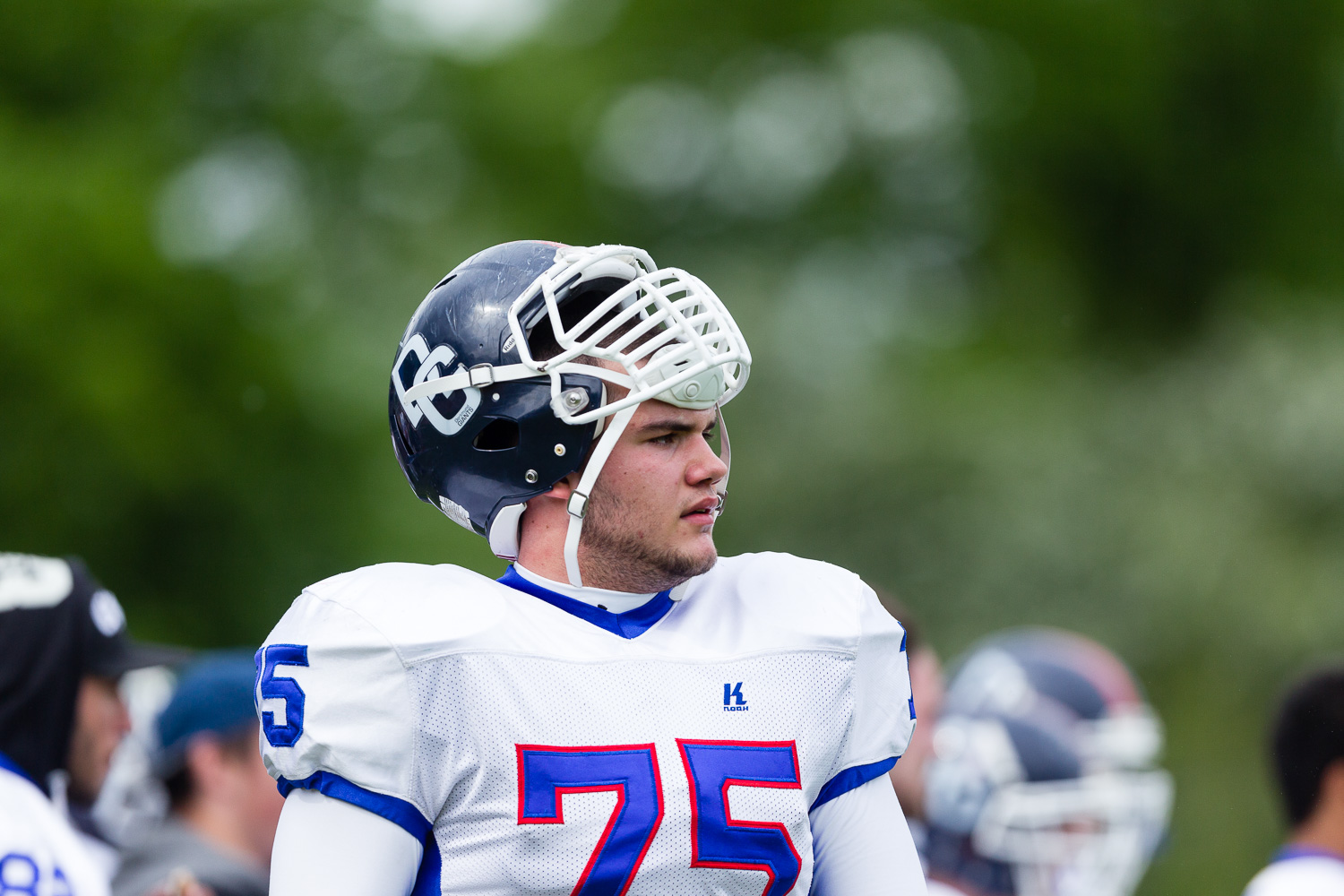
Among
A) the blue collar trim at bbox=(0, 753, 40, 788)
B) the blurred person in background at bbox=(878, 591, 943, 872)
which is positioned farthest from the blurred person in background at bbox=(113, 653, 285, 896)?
the blurred person in background at bbox=(878, 591, 943, 872)

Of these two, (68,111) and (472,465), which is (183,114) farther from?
(472,465)

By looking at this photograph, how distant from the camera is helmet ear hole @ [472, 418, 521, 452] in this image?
2.41 m

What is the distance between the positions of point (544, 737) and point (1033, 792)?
272 cm

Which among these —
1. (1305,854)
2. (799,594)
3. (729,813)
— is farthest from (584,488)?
(1305,854)

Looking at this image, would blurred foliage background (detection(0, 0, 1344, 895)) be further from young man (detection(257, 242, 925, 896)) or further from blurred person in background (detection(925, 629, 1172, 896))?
young man (detection(257, 242, 925, 896))

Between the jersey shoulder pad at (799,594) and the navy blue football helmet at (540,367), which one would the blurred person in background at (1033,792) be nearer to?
the jersey shoulder pad at (799,594)

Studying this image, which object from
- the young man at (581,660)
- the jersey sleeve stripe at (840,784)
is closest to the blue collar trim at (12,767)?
the young man at (581,660)

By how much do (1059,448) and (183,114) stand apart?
786cm

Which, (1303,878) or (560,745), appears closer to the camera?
(560,745)

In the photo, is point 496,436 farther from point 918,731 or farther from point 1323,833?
point 1323,833

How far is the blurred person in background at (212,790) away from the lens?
3.94 metres

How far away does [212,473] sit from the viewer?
1142cm

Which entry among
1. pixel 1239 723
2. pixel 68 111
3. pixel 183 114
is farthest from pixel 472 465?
pixel 183 114

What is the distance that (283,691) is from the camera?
7.00 feet
